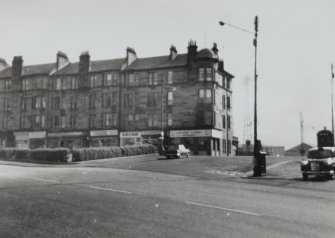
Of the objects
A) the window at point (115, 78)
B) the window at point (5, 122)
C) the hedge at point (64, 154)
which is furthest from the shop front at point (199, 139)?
the window at point (5, 122)

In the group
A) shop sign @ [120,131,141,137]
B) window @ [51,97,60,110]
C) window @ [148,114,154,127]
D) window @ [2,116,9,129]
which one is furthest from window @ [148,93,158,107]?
window @ [2,116,9,129]

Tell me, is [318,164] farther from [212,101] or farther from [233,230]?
[212,101]

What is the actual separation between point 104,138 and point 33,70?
19.3 metres

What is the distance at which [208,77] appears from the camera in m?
60.9

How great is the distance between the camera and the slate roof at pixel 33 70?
70500 millimetres

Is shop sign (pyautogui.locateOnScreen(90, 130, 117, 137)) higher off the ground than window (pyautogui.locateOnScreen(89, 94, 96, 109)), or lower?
lower

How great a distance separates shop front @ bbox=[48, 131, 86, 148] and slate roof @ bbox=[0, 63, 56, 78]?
11.0 metres

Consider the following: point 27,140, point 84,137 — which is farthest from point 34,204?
point 27,140

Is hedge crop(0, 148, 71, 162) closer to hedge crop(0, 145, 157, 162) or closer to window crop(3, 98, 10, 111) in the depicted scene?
hedge crop(0, 145, 157, 162)

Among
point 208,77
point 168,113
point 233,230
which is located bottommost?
point 233,230

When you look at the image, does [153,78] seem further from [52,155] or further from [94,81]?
[52,155]

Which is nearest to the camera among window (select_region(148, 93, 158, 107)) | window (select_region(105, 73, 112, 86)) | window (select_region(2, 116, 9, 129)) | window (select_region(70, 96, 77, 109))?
window (select_region(148, 93, 158, 107))

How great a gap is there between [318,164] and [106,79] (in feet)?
159

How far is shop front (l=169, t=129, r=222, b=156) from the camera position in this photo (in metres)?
59.0
